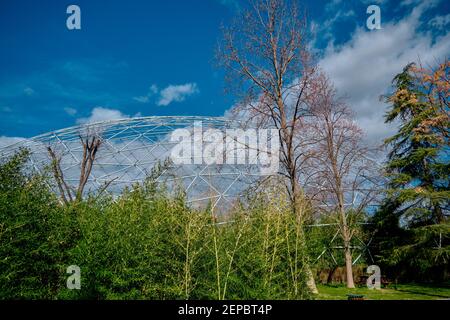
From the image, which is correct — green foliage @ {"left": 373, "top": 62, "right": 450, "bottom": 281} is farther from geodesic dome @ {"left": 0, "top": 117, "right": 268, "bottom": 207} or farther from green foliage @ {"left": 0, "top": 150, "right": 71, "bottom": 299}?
green foliage @ {"left": 0, "top": 150, "right": 71, "bottom": 299}

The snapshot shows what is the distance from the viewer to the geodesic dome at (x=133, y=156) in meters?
25.5

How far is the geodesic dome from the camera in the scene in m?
25.5

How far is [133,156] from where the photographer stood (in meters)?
29.0

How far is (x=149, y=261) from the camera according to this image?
7984 millimetres

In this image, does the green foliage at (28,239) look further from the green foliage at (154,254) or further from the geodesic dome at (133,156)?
the geodesic dome at (133,156)

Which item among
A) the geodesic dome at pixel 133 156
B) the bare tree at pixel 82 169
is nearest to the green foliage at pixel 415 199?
the geodesic dome at pixel 133 156

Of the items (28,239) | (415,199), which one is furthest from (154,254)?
(415,199)

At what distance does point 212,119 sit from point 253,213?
2726cm

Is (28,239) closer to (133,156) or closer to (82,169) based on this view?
(82,169)

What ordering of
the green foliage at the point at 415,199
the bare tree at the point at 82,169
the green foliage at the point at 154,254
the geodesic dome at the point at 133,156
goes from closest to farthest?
the green foliage at the point at 154,254 < the bare tree at the point at 82,169 < the green foliage at the point at 415,199 < the geodesic dome at the point at 133,156

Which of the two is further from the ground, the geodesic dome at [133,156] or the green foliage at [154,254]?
the geodesic dome at [133,156]

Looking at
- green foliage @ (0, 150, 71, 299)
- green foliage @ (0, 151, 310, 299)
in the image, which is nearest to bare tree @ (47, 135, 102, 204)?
green foliage @ (0, 150, 71, 299)
